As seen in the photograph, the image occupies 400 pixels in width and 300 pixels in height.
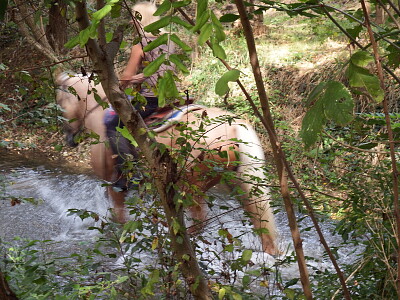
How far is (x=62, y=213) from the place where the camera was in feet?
23.3

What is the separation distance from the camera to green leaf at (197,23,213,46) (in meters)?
1.09

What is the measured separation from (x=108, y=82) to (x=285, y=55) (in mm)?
9706

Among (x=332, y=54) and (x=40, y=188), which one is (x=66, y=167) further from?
(x=332, y=54)

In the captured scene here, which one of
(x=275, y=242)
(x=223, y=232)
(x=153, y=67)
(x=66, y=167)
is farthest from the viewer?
(x=66, y=167)

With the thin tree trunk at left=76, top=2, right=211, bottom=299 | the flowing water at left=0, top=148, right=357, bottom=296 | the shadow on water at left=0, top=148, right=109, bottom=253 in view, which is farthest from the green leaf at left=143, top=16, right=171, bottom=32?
the shadow on water at left=0, top=148, right=109, bottom=253

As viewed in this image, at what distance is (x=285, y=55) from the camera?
11.3 m

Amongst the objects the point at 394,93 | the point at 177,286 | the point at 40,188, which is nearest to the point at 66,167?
the point at 40,188

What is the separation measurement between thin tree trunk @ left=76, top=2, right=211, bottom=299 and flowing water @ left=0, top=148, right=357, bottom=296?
2.26 meters

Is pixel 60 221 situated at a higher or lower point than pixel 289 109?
lower

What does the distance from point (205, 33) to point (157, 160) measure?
1105 mm

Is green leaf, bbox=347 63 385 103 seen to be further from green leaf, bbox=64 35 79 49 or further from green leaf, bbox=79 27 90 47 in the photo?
green leaf, bbox=64 35 79 49

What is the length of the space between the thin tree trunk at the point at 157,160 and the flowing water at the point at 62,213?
2.26 meters

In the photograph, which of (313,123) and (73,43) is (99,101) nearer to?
(73,43)

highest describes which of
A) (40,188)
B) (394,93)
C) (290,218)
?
(394,93)
